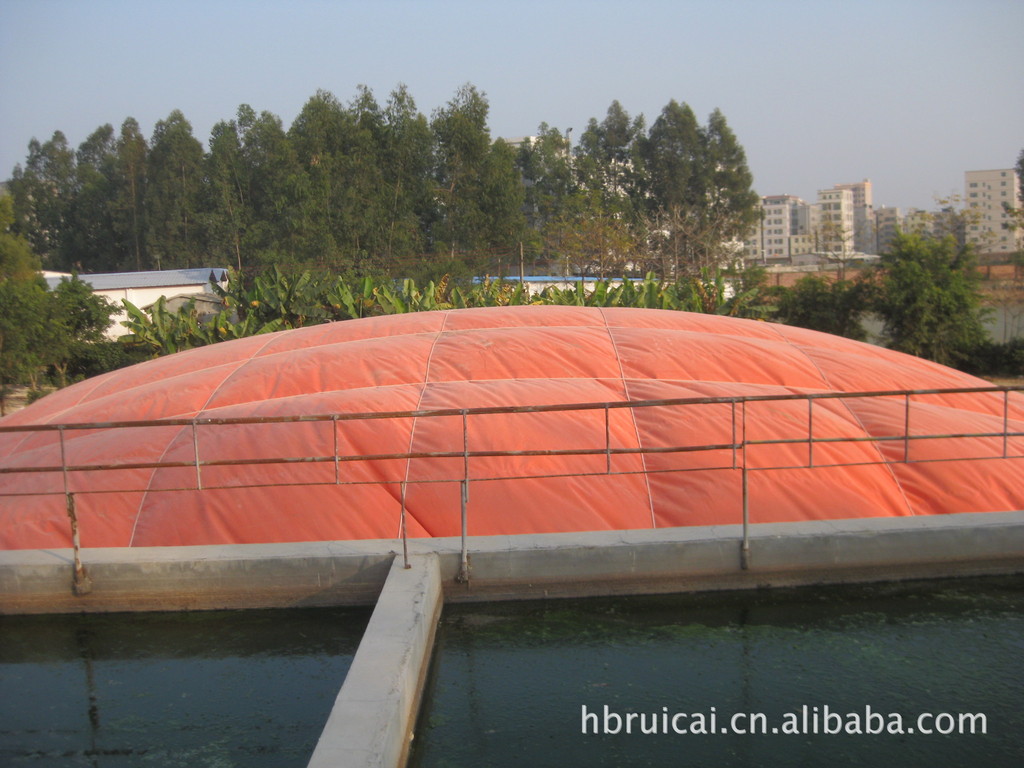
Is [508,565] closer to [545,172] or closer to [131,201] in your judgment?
[545,172]

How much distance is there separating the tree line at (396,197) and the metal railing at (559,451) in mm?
30734

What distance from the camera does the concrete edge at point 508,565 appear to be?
7.36 metres

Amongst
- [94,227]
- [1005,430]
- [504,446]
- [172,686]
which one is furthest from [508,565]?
[94,227]

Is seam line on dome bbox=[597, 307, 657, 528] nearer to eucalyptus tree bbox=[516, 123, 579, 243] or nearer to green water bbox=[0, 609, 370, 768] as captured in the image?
green water bbox=[0, 609, 370, 768]

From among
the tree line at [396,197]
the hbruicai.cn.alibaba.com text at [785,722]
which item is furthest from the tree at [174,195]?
the hbruicai.cn.alibaba.com text at [785,722]

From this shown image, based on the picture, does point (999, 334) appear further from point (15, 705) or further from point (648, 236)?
point (15, 705)

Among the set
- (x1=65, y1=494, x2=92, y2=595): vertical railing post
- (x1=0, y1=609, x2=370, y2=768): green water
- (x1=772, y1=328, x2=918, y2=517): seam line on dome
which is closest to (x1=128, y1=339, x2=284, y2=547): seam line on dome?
(x1=65, y1=494, x2=92, y2=595): vertical railing post

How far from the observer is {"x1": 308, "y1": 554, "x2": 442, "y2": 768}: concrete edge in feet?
14.9

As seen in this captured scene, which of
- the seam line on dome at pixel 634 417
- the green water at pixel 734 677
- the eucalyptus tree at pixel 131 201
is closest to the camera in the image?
the green water at pixel 734 677

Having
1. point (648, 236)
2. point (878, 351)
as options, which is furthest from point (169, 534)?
point (648, 236)

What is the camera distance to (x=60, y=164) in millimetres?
75188

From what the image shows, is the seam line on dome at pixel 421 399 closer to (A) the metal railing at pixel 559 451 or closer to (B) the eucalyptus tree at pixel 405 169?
(A) the metal railing at pixel 559 451

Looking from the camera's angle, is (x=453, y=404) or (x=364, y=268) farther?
(x=364, y=268)

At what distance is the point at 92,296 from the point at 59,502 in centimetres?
2628
